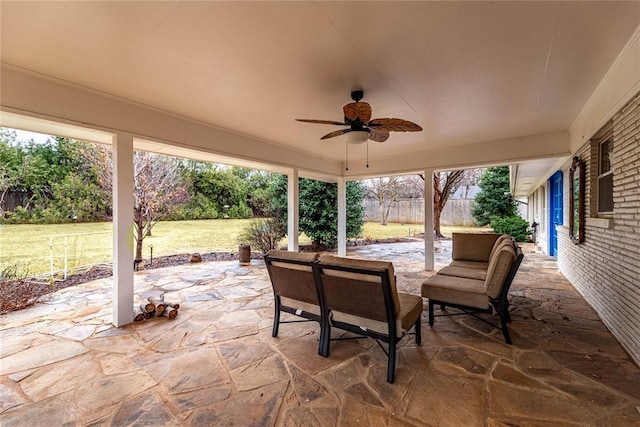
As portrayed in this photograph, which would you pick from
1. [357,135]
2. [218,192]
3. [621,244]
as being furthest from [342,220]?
[621,244]

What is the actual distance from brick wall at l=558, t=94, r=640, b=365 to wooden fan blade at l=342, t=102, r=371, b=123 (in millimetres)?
2259

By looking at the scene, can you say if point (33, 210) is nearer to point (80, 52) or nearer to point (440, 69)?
point (80, 52)

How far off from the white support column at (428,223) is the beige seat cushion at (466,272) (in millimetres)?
2082

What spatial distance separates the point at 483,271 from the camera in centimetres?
354

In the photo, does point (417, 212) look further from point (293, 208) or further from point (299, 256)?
point (299, 256)

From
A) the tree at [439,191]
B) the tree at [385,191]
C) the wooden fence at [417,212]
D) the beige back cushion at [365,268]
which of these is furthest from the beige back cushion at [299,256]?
the tree at [385,191]

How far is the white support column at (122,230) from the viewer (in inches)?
120

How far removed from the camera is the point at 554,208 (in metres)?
6.85

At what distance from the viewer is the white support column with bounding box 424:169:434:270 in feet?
19.1

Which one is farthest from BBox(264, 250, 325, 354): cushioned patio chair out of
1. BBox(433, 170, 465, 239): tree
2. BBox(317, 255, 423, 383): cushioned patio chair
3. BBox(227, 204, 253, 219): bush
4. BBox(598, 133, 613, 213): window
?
BBox(433, 170, 465, 239): tree

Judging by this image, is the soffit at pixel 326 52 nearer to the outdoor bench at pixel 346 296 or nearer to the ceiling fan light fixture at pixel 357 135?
the ceiling fan light fixture at pixel 357 135

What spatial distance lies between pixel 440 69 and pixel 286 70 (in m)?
1.46

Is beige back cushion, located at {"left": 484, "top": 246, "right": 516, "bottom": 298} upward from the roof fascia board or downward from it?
downward

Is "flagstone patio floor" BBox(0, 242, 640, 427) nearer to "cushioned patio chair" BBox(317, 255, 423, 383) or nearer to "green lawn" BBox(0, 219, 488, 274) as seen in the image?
"cushioned patio chair" BBox(317, 255, 423, 383)
